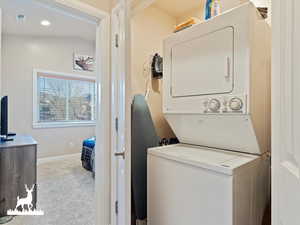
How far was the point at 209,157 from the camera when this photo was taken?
128 cm

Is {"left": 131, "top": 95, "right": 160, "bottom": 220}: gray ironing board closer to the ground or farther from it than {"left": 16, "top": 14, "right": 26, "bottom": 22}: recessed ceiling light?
closer to the ground

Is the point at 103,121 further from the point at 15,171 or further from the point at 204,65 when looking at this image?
the point at 15,171

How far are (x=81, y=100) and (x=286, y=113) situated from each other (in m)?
5.15

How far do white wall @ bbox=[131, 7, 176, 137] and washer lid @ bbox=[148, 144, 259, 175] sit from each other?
0.69 m

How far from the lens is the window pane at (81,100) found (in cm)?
495

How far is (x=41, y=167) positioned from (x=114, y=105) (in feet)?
11.1

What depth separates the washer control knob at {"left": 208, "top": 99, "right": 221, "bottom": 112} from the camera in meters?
1.27

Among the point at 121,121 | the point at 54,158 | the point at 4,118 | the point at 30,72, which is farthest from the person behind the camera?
the point at 54,158

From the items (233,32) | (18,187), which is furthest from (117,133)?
(18,187)

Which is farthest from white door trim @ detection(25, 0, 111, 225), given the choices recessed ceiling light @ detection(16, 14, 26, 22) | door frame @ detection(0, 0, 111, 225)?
recessed ceiling light @ detection(16, 14, 26, 22)

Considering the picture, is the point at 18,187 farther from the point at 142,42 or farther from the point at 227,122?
the point at 227,122

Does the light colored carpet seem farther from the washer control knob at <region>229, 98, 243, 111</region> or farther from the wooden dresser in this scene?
the washer control knob at <region>229, 98, 243, 111</region>

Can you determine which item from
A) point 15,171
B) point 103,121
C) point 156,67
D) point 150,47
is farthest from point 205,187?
point 15,171

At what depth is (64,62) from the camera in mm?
4660
